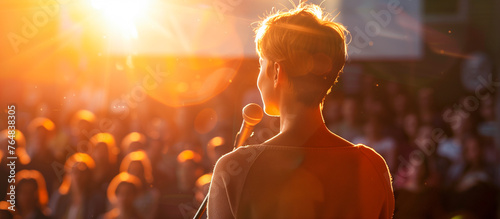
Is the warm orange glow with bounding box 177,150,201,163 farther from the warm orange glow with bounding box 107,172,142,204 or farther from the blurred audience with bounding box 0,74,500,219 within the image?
the warm orange glow with bounding box 107,172,142,204

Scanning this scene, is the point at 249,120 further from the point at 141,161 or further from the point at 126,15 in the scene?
the point at 126,15

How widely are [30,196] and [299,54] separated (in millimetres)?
3296

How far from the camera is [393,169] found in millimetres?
3971

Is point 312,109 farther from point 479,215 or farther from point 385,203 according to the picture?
point 479,215

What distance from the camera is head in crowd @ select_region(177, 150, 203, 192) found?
4137 mm

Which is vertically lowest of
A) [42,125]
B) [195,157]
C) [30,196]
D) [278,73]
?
[195,157]

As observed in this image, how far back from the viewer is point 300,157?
1.14 metres

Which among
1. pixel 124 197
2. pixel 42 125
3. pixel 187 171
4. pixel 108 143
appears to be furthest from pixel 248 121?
pixel 42 125

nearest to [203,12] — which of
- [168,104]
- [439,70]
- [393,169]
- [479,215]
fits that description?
[168,104]

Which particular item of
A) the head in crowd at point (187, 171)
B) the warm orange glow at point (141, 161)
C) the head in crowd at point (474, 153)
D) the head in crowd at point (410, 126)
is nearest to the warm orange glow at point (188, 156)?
the head in crowd at point (187, 171)

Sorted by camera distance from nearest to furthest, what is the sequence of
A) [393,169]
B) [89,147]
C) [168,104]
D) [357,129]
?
[393,169] < [357,129] < [89,147] < [168,104]

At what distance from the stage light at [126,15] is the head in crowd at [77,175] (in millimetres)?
1530

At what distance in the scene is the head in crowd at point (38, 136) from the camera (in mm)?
4512

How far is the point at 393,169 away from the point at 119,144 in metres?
2.58
